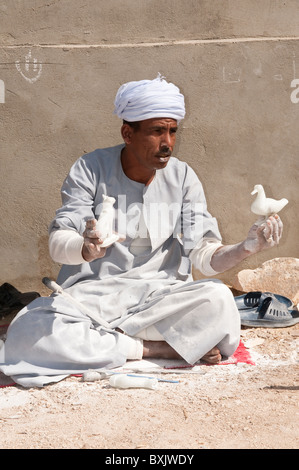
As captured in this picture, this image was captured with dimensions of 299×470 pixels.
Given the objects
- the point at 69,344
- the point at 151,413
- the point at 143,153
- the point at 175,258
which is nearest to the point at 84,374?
the point at 69,344

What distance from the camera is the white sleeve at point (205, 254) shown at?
4625 millimetres

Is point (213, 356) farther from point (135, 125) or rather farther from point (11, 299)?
point (11, 299)

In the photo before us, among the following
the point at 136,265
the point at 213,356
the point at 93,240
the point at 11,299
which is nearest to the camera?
the point at 93,240

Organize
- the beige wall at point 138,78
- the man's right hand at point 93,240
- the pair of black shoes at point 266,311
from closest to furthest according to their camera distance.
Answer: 1. the man's right hand at point 93,240
2. the pair of black shoes at point 266,311
3. the beige wall at point 138,78

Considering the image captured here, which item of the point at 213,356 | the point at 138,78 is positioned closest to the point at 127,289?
the point at 213,356

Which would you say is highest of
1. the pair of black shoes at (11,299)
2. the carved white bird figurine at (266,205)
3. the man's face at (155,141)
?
the man's face at (155,141)

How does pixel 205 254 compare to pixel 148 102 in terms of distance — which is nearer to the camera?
pixel 148 102

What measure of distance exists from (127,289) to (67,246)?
549 mm

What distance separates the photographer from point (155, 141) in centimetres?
454

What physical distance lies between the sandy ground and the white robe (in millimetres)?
176

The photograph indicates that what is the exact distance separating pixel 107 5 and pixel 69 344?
291 cm

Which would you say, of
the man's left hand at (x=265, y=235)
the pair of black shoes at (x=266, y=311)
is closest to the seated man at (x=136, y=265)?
the man's left hand at (x=265, y=235)

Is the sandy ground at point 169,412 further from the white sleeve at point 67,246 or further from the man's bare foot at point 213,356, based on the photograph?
the white sleeve at point 67,246

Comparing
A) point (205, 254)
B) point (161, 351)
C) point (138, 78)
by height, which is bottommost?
point (161, 351)
